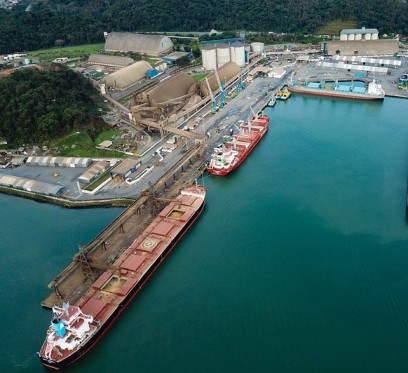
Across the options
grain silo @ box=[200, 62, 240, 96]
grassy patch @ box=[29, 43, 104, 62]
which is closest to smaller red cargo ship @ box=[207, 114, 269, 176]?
Result: grain silo @ box=[200, 62, 240, 96]

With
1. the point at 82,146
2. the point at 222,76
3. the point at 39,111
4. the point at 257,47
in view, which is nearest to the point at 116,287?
the point at 82,146

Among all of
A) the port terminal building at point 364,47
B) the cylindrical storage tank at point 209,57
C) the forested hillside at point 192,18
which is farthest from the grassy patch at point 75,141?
the port terminal building at point 364,47

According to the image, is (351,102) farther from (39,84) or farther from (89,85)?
(39,84)

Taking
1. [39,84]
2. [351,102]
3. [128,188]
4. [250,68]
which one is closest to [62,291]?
[128,188]

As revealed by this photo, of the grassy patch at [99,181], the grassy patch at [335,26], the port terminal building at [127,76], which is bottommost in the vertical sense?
the grassy patch at [99,181]

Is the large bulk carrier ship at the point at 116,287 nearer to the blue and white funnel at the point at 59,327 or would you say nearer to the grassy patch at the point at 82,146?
the blue and white funnel at the point at 59,327
